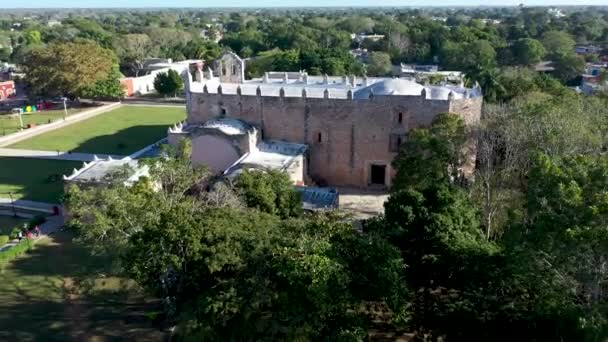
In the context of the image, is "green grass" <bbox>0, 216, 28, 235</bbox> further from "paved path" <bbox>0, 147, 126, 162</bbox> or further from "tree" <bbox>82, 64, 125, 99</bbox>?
"tree" <bbox>82, 64, 125, 99</bbox>

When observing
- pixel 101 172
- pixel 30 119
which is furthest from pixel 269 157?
pixel 30 119

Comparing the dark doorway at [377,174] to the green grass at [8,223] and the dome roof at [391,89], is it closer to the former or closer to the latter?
the dome roof at [391,89]

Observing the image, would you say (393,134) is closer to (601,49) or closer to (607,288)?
(607,288)

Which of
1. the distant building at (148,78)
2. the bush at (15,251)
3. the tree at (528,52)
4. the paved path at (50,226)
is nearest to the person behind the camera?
the bush at (15,251)

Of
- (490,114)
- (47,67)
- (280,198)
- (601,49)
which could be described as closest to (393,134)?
(490,114)

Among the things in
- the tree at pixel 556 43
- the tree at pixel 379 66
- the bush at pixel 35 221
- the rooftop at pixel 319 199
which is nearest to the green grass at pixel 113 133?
the bush at pixel 35 221

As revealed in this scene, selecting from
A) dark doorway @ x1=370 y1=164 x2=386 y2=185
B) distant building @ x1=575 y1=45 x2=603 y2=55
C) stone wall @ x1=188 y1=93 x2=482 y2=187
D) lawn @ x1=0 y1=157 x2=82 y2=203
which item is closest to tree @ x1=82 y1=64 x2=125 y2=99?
lawn @ x1=0 y1=157 x2=82 y2=203
